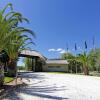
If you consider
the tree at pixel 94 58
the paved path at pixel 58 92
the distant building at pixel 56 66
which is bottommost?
the paved path at pixel 58 92

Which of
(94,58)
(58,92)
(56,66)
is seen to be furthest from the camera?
(56,66)

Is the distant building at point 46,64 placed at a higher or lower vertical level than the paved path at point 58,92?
higher

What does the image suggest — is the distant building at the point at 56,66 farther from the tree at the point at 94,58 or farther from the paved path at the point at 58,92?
the paved path at the point at 58,92

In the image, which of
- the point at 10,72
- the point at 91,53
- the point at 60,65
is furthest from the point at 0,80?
the point at 60,65

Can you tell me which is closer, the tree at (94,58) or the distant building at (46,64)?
the tree at (94,58)

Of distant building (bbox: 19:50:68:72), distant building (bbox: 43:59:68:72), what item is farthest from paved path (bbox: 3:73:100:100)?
distant building (bbox: 43:59:68:72)

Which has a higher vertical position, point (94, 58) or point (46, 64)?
point (94, 58)

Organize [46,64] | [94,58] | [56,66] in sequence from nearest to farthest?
[94,58] < [46,64] < [56,66]

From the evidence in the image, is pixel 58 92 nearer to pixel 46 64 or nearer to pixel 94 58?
pixel 94 58

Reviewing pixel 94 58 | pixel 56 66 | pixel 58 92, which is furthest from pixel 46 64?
pixel 58 92

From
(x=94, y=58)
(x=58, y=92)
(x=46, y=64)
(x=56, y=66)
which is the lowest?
(x=58, y=92)

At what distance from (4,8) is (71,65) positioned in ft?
169

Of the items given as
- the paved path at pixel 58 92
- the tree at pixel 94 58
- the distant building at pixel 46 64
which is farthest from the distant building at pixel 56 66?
the paved path at pixel 58 92

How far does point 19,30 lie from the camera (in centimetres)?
2264
